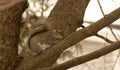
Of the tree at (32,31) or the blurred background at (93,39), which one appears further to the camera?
the blurred background at (93,39)

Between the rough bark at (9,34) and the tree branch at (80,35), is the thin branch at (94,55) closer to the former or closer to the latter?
the tree branch at (80,35)

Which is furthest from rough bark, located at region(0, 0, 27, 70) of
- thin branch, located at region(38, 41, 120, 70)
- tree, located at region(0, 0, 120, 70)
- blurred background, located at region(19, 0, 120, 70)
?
blurred background, located at region(19, 0, 120, 70)

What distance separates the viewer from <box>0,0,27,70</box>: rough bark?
3.56 ft

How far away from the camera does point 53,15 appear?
116cm

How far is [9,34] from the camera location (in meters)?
1.11

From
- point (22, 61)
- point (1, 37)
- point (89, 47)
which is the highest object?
point (1, 37)

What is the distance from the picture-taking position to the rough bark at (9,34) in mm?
1086

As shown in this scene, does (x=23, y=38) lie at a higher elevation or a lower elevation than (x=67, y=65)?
lower

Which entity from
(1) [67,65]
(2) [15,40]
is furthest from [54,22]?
(1) [67,65]

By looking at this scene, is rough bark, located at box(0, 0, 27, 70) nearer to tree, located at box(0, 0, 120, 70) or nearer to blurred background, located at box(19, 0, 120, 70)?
tree, located at box(0, 0, 120, 70)

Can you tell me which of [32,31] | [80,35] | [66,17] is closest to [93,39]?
[66,17]

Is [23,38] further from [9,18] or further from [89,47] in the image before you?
[9,18]

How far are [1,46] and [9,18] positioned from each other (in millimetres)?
101

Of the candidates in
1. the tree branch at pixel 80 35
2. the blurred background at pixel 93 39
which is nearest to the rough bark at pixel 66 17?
the tree branch at pixel 80 35
